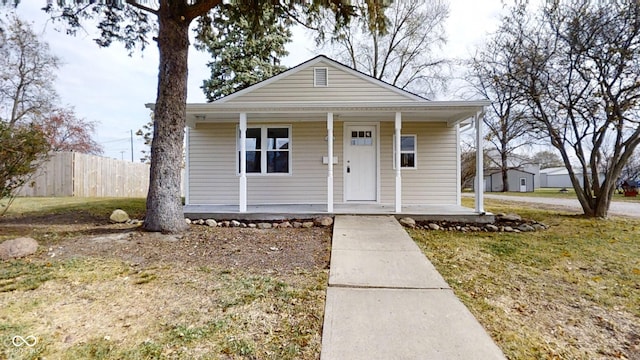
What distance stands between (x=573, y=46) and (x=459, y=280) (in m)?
7.71

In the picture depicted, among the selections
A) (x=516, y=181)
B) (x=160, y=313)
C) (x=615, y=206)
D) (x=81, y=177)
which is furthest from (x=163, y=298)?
(x=516, y=181)

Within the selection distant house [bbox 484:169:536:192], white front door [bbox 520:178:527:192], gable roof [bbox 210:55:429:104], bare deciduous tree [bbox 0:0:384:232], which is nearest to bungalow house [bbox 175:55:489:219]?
gable roof [bbox 210:55:429:104]

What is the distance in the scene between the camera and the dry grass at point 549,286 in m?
2.40

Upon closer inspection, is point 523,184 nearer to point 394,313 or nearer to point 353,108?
point 353,108

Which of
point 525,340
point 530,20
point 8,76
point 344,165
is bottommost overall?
point 525,340

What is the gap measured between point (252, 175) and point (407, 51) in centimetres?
1720

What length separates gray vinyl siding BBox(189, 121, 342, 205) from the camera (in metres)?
8.56

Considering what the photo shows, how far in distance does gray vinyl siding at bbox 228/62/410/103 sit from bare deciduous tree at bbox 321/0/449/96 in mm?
12095

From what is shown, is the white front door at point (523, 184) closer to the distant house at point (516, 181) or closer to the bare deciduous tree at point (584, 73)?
the distant house at point (516, 181)

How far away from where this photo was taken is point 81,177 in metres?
12.6

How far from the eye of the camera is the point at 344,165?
850cm

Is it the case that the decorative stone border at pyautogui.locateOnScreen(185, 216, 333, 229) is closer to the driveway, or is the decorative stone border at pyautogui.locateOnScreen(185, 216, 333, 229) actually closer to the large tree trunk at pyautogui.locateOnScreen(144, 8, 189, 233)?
the large tree trunk at pyautogui.locateOnScreen(144, 8, 189, 233)

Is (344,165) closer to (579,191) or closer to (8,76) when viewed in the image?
(579,191)

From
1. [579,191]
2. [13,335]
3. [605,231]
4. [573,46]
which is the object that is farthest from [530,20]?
[13,335]
